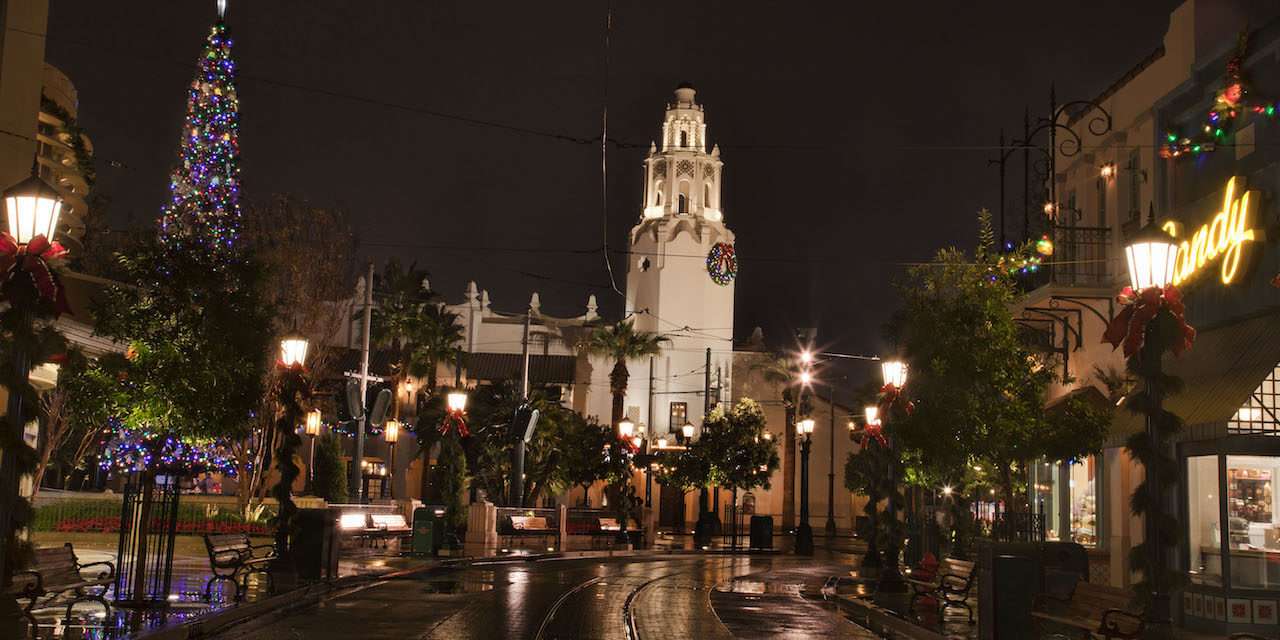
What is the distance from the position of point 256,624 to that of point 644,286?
70.2 meters

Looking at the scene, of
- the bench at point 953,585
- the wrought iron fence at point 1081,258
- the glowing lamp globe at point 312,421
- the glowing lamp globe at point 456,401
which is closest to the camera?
the bench at point 953,585

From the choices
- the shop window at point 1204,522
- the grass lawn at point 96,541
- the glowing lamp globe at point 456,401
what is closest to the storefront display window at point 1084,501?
the shop window at point 1204,522

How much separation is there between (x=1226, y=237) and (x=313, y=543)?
15.5 metres

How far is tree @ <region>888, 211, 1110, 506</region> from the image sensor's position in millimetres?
22734

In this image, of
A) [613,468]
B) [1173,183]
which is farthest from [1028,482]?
[613,468]

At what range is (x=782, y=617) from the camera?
2027cm

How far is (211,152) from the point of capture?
3444cm

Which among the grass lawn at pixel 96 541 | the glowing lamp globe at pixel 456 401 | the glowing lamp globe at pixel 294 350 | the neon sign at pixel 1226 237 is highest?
the neon sign at pixel 1226 237

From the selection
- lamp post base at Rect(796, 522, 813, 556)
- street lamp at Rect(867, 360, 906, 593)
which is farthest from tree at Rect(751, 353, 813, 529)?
street lamp at Rect(867, 360, 906, 593)

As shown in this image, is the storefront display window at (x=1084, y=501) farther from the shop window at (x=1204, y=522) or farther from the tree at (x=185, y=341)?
the tree at (x=185, y=341)

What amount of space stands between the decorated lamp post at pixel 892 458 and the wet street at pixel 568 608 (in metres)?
1.56

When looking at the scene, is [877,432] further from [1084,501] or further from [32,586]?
[32,586]

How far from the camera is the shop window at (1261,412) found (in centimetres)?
1730

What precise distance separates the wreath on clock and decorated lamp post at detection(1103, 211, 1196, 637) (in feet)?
225
